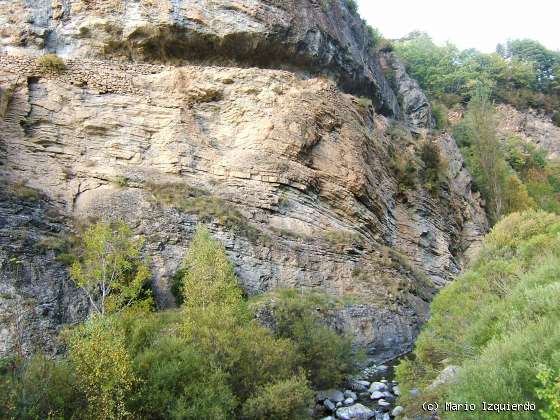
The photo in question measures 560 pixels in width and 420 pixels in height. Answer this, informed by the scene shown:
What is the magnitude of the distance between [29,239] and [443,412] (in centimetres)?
1428

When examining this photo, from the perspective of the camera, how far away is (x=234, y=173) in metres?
23.6

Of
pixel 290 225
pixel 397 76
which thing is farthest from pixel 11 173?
pixel 397 76

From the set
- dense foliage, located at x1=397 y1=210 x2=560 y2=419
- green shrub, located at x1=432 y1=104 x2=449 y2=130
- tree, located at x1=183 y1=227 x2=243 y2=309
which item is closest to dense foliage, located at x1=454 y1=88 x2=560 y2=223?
green shrub, located at x1=432 y1=104 x2=449 y2=130

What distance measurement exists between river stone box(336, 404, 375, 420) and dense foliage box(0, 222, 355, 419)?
1.56 m

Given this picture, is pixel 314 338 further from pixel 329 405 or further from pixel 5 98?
pixel 5 98

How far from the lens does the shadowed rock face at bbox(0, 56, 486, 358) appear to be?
2052cm

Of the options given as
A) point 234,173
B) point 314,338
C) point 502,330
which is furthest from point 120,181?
point 502,330

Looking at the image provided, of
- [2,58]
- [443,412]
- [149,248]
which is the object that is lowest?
[149,248]

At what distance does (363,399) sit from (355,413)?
1.61 m

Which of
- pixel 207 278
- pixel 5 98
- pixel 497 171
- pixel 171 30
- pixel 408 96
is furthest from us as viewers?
pixel 408 96

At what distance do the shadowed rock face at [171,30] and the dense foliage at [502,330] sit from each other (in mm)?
16899

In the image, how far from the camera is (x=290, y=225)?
2277 cm

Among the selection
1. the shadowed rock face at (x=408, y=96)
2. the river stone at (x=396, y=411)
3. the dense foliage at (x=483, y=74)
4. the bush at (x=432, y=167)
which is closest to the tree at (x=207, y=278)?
the river stone at (x=396, y=411)

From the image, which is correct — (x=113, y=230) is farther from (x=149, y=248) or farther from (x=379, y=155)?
(x=379, y=155)
